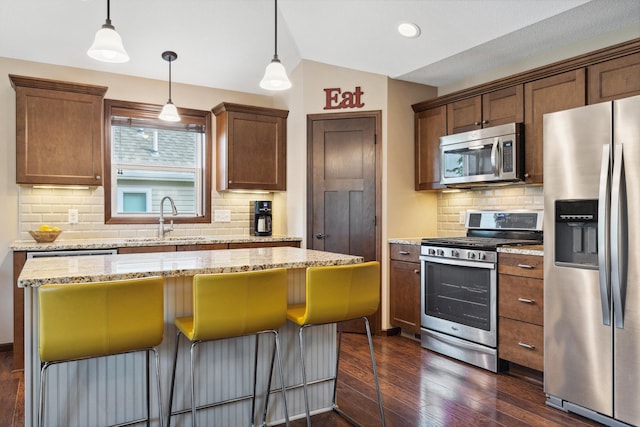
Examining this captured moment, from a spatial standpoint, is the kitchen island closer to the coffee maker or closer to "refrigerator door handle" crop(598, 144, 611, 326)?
"refrigerator door handle" crop(598, 144, 611, 326)

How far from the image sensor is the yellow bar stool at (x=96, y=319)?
1.67m

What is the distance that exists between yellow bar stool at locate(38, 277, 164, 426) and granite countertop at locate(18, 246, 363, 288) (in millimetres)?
136

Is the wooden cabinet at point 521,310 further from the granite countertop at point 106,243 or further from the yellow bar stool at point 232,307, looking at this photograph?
the granite countertop at point 106,243

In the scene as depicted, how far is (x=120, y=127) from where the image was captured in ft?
14.3

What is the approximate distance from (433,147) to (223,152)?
81.1 inches

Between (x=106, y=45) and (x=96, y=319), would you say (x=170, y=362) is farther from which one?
(x=106, y=45)

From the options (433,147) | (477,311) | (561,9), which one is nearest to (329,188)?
(433,147)

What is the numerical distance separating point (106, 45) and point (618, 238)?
2723mm

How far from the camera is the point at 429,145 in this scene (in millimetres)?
4324

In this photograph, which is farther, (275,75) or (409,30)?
(409,30)

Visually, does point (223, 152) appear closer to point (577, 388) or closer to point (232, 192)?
point (232, 192)

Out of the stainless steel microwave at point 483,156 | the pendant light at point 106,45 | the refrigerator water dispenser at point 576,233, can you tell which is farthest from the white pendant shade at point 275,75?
the stainless steel microwave at point 483,156

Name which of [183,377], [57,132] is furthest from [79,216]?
[183,377]

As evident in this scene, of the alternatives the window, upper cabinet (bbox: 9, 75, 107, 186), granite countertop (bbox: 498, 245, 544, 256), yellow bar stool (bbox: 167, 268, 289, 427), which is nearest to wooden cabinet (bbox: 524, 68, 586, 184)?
granite countertop (bbox: 498, 245, 544, 256)
